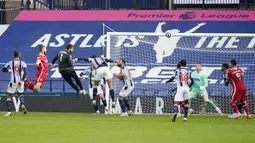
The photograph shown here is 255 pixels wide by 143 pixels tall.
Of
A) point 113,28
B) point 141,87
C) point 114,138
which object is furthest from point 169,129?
point 113,28

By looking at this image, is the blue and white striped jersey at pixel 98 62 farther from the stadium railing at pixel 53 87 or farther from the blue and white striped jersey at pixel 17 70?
the stadium railing at pixel 53 87

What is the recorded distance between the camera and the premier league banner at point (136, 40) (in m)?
31.4

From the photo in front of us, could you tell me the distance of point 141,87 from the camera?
100 feet

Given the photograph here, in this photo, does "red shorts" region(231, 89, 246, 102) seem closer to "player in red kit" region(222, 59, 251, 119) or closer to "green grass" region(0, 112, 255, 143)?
"player in red kit" region(222, 59, 251, 119)

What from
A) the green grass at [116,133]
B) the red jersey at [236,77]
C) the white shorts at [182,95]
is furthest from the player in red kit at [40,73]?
the red jersey at [236,77]

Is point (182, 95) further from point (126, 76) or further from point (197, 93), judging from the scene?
point (197, 93)

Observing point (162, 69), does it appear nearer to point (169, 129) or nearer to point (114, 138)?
point (169, 129)

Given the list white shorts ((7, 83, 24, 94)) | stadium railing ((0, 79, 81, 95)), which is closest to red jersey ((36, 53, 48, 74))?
white shorts ((7, 83, 24, 94))

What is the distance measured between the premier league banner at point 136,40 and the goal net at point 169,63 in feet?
0.13

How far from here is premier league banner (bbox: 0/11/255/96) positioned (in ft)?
103

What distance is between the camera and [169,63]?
31422 millimetres

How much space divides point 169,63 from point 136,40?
1.75 metres

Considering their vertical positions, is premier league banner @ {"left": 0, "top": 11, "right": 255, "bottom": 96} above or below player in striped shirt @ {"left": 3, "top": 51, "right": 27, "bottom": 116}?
above

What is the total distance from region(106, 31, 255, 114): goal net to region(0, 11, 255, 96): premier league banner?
0.04 meters
